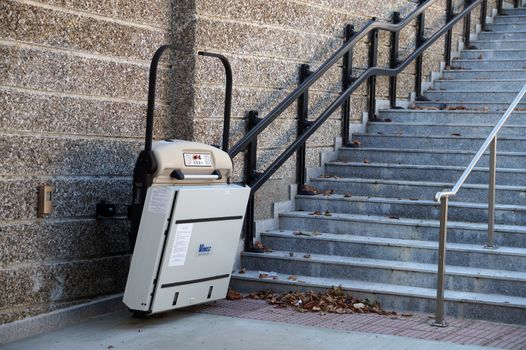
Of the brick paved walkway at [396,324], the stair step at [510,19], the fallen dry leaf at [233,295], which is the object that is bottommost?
the brick paved walkway at [396,324]

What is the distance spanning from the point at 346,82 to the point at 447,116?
1171 millimetres

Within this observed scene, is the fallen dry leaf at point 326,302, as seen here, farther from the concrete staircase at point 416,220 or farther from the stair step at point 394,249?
the stair step at point 394,249

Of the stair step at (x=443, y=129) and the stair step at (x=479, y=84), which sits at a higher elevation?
the stair step at (x=479, y=84)

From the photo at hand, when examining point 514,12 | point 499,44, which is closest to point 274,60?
point 499,44

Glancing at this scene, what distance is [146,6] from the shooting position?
7.48 meters

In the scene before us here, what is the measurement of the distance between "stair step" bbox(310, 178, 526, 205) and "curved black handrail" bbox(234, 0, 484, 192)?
62cm

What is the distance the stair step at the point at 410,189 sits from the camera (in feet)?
27.0

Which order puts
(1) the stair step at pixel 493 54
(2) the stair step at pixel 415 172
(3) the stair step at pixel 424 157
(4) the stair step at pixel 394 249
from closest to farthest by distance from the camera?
(4) the stair step at pixel 394 249 < (2) the stair step at pixel 415 172 < (3) the stair step at pixel 424 157 < (1) the stair step at pixel 493 54

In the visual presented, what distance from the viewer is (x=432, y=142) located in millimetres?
9469

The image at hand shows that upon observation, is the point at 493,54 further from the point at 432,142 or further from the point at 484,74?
the point at 432,142

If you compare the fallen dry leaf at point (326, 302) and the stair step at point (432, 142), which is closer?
the fallen dry leaf at point (326, 302)

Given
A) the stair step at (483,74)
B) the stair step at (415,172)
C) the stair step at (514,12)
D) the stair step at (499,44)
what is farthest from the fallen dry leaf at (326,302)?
the stair step at (514,12)

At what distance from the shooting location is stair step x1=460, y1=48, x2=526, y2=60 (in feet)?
37.3

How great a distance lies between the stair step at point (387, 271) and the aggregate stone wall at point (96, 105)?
643 mm
